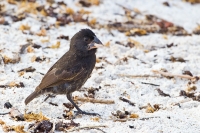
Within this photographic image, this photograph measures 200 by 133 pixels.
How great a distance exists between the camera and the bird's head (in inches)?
215

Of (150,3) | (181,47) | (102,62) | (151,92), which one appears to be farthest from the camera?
(150,3)

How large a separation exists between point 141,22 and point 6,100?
3583 millimetres

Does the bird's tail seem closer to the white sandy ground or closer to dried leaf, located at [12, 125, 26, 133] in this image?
the white sandy ground

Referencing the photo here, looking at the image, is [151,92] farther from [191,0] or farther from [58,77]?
[191,0]

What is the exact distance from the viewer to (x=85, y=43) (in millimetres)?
5492

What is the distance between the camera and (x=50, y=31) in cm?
746

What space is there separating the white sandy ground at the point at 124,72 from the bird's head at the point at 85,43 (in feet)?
1.90

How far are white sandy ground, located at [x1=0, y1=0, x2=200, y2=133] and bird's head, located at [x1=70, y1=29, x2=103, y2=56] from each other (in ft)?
1.90

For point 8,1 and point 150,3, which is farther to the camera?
point 150,3

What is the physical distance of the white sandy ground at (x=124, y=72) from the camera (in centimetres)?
492

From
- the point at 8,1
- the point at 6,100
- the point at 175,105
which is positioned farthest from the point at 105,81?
the point at 8,1

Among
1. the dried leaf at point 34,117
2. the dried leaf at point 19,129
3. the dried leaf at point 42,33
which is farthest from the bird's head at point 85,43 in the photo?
the dried leaf at point 42,33

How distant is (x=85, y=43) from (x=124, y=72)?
1082 millimetres

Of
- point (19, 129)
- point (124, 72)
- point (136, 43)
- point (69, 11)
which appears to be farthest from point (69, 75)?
point (69, 11)
